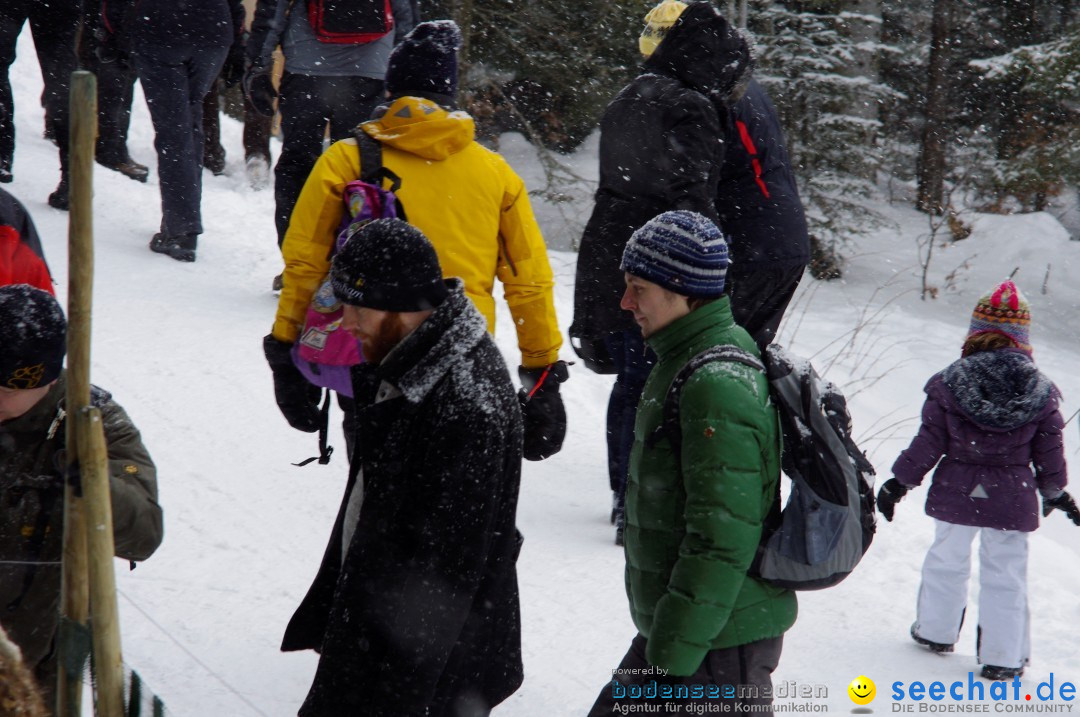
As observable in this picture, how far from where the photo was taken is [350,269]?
96.4 inches

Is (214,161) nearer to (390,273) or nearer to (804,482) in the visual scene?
(390,273)

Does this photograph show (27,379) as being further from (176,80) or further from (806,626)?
(176,80)

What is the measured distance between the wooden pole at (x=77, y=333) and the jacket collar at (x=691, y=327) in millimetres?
1347

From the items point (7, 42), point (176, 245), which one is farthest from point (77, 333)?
point (7, 42)

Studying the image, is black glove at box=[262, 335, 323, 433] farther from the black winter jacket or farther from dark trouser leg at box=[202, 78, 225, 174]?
dark trouser leg at box=[202, 78, 225, 174]

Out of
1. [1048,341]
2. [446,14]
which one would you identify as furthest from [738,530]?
[1048,341]

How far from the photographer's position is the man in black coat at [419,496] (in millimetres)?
2271

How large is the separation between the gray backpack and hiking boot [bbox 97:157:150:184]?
25.7 feet

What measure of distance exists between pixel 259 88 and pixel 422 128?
3505 millimetres

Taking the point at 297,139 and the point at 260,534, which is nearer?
the point at 260,534

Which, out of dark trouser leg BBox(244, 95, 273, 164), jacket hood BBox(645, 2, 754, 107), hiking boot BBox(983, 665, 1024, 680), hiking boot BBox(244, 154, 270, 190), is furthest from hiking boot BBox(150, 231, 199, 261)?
hiking boot BBox(983, 665, 1024, 680)

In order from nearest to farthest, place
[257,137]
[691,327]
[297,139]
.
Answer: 1. [691,327]
2. [297,139]
3. [257,137]

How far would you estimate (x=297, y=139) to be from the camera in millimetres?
6141

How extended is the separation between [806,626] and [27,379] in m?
3.39
